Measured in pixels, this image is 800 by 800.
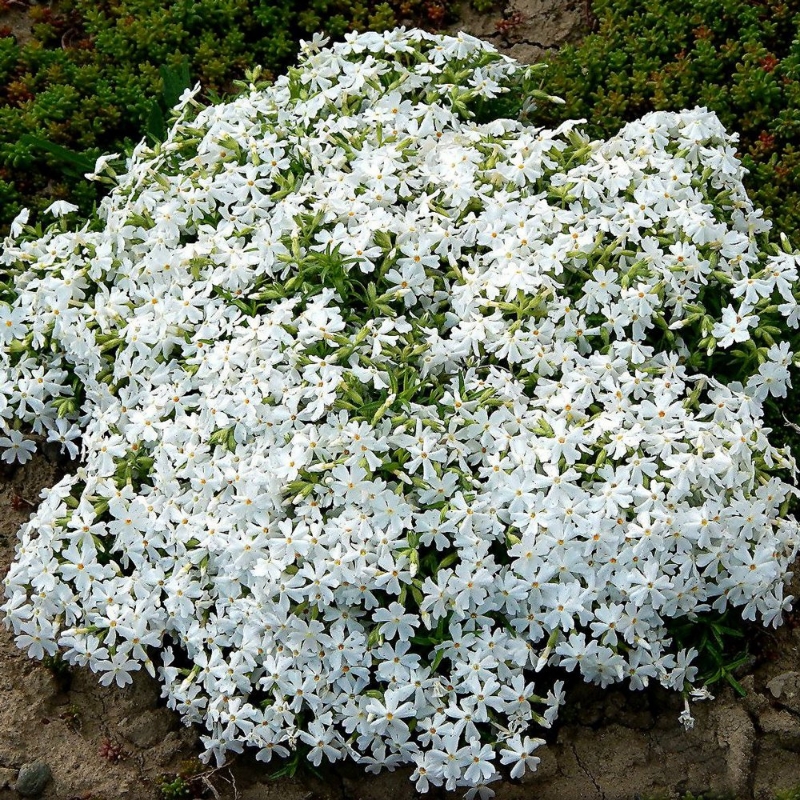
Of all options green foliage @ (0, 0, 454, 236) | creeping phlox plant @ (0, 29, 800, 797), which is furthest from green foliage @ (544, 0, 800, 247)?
green foliage @ (0, 0, 454, 236)

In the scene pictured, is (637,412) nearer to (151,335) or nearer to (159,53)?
(151,335)

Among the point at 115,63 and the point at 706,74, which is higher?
the point at 706,74

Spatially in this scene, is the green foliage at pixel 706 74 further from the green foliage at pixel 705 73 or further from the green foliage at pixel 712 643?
the green foliage at pixel 712 643

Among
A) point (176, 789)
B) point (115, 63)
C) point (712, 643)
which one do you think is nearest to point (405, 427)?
point (712, 643)

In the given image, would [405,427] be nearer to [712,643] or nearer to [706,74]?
[712,643]

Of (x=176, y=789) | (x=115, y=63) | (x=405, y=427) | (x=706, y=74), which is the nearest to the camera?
(x=405, y=427)

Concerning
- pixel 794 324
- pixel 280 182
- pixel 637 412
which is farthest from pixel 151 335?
pixel 794 324
